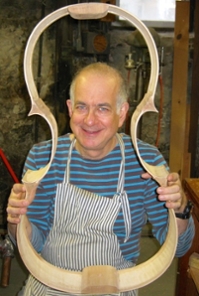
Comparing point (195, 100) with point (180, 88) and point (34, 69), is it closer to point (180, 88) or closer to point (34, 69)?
point (180, 88)

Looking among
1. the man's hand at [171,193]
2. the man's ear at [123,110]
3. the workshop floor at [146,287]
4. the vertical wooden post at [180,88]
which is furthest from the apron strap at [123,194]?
the vertical wooden post at [180,88]

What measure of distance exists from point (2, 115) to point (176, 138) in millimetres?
1210

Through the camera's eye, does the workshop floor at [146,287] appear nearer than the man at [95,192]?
No

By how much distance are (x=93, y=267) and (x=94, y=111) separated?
0.43m

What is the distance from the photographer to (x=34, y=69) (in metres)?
2.72

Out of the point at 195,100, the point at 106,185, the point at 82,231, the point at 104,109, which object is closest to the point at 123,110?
the point at 104,109

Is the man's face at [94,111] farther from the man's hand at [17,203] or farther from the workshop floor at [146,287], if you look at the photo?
the workshop floor at [146,287]

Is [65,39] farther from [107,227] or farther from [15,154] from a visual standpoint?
[107,227]

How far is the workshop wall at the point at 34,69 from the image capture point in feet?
8.73

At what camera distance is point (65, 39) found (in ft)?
8.79

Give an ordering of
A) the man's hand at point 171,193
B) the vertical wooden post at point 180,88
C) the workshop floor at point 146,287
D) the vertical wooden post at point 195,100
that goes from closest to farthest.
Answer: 1. the man's hand at point 171,193
2. the workshop floor at point 146,287
3. the vertical wooden post at point 195,100
4. the vertical wooden post at point 180,88

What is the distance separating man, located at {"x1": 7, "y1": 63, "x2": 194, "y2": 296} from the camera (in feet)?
3.85


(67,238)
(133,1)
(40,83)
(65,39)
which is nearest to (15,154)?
(40,83)

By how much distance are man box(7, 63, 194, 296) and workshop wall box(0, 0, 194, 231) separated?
147cm
